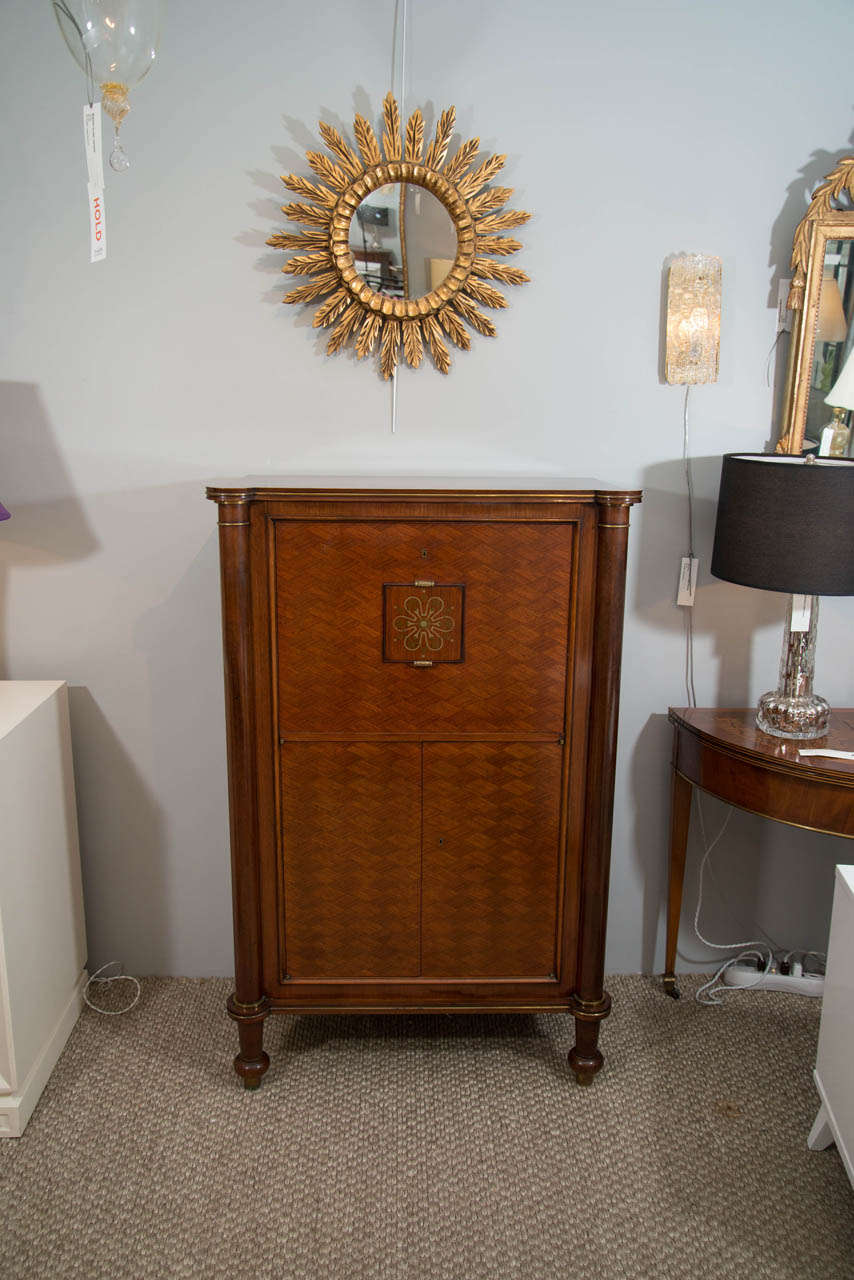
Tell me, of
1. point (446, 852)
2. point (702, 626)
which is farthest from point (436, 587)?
point (702, 626)

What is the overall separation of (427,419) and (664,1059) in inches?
62.7

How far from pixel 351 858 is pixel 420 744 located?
29 centimetres

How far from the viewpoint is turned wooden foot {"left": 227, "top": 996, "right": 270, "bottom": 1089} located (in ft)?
7.05

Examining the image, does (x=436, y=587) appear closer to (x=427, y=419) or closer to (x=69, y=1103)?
(x=427, y=419)

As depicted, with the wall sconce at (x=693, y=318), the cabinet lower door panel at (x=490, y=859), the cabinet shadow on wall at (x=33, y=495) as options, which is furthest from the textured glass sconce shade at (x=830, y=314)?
the cabinet shadow on wall at (x=33, y=495)

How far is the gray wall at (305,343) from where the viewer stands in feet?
7.07

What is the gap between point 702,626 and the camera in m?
2.46

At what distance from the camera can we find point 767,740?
2201 millimetres

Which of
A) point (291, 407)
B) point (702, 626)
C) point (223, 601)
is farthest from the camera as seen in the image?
point (702, 626)

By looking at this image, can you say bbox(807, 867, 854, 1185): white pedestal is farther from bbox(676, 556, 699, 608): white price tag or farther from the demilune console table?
bbox(676, 556, 699, 608): white price tag

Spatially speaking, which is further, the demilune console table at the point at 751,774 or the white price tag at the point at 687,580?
the white price tag at the point at 687,580

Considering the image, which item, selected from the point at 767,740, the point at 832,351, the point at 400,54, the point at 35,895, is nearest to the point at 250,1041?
the point at 35,895

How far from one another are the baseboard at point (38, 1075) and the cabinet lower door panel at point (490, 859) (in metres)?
0.87

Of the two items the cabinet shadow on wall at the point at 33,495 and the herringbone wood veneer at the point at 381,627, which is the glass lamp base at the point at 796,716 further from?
the cabinet shadow on wall at the point at 33,495
